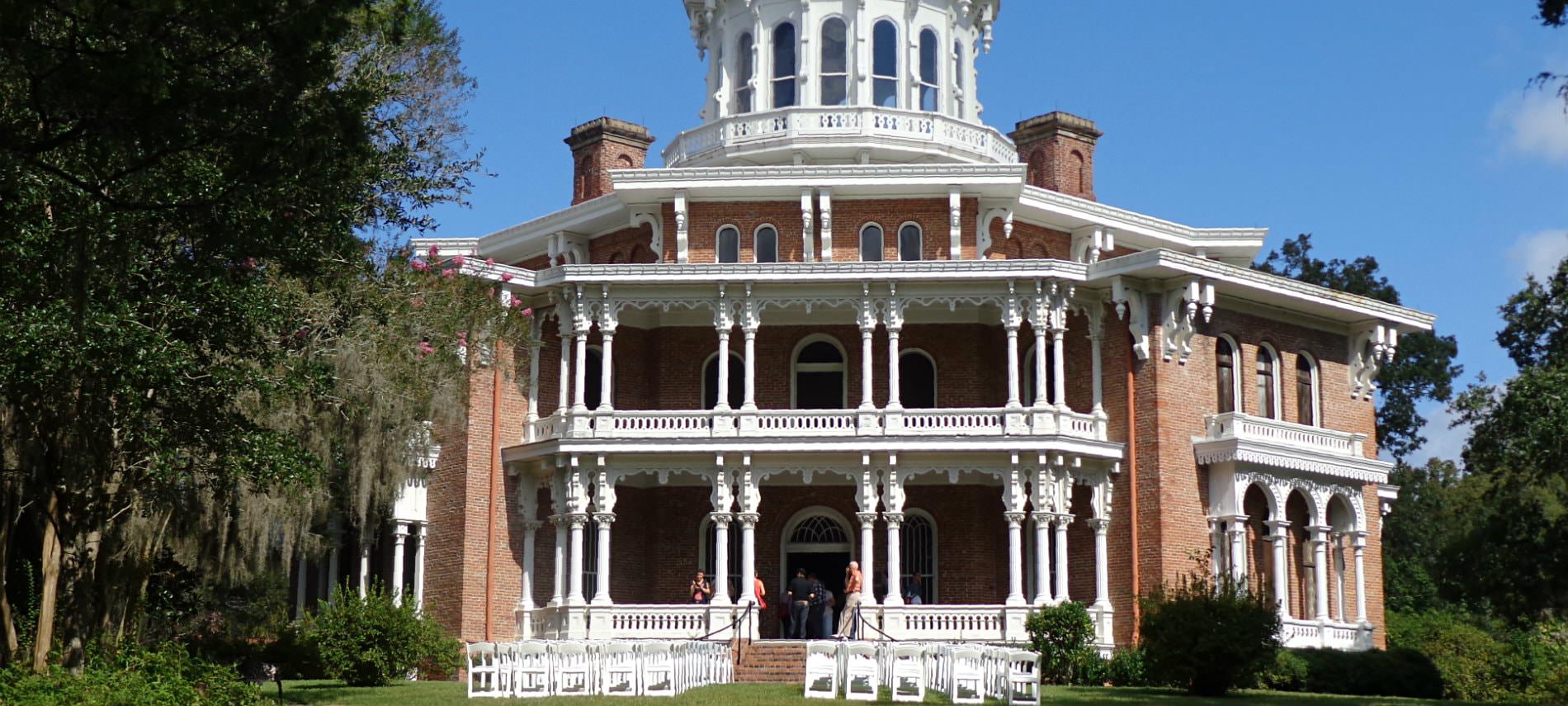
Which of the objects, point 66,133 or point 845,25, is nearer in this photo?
point 66,133

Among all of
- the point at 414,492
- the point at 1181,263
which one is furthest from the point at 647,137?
the point at 1181,263

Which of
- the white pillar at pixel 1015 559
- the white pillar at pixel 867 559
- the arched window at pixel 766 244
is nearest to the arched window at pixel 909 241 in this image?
the arched window at pixel 766 244

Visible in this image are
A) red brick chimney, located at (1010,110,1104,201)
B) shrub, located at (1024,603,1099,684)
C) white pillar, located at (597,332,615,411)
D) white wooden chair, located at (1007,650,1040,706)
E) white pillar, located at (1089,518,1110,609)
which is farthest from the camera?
red brick chimney, located at (1010,110,1104,201)

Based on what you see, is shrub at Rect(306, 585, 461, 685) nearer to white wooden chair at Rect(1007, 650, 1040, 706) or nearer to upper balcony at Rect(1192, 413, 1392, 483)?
white wooden chair at Rect(1007, 650, 1040, 706)

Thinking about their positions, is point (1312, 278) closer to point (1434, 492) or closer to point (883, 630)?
point (1434, 492)

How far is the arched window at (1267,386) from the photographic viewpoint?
3938cm

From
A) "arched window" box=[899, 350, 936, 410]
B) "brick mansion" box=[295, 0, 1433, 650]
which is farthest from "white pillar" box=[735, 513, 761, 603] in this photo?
"arched window" box=[899, 350, 936, 410]

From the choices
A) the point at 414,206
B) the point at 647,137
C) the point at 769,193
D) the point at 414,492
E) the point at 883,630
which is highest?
the point at 647,137

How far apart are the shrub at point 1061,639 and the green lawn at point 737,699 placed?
410 centimetres

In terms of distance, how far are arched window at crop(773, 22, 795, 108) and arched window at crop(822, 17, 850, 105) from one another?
28.2 inches

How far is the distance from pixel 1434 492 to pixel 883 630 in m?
34.9

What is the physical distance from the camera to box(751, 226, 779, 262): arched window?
3922 centimetres

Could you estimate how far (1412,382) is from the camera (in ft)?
213

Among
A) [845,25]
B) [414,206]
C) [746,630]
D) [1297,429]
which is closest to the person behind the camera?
[414,206]
